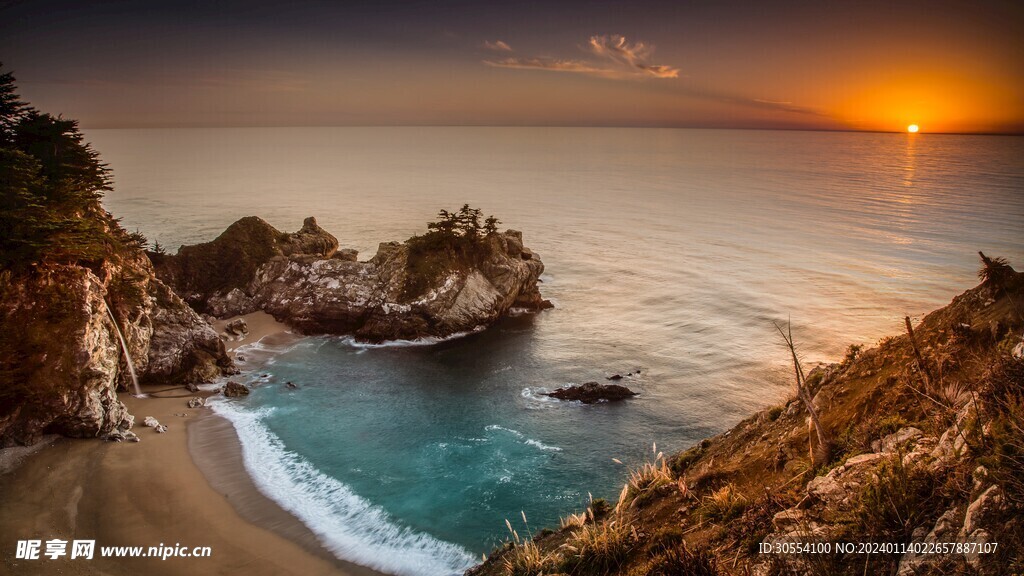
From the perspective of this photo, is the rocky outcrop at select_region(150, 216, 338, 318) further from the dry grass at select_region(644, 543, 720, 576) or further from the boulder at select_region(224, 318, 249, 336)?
the dry grass at select_region(644, 543, 720, 576)

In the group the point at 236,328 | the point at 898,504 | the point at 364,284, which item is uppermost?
the point at 898,504

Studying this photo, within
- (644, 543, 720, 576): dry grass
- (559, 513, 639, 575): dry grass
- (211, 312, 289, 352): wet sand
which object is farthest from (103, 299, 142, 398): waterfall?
(644, 543, 720, 576): dry grass

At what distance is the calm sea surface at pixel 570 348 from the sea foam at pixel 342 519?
0.29 ft

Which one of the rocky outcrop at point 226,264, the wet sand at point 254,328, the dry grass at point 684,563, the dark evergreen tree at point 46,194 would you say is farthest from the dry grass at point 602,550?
the rocky outcrop at point 226,264

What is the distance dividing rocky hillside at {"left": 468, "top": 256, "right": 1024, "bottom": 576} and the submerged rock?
20886 mm

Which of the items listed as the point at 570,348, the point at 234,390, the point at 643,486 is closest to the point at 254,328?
the point at 234,390

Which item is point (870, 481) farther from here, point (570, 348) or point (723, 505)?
point (570, 348)

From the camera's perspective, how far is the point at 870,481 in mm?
6254

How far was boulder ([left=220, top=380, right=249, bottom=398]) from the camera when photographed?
31.8 metres

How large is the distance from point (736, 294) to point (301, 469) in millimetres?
40573

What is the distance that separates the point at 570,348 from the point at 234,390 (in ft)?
75.3

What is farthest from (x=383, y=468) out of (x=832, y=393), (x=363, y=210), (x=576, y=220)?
(x=363, y=210)

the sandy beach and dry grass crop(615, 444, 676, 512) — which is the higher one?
dry grass crop(615, 444, 676, 512)

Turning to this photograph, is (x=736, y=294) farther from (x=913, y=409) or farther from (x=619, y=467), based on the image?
(x=913, y=409)
